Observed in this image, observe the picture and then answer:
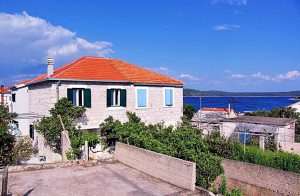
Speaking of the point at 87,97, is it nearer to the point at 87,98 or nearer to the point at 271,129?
the point at 87,98

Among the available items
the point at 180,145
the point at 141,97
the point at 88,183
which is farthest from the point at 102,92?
the point at 88,183

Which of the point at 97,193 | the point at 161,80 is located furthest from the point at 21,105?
the point at 97,193

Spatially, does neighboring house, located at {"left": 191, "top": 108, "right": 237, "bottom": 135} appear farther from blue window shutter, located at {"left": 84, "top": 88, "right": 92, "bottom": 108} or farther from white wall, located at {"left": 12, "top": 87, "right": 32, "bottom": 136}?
white wall, located at {"left": 12, "top": 87, "right": 32, "bottom": 136}

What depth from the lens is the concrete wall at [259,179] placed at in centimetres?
1398

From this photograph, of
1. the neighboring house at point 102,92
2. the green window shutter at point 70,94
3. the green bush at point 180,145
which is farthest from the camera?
the neighboring house at point 102,92

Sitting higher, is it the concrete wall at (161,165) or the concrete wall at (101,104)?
the concrete wall at (101,104)

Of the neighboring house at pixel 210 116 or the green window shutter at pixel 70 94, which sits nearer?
the green window shutter at pixel 70 94

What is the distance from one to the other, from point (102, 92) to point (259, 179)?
11.9m

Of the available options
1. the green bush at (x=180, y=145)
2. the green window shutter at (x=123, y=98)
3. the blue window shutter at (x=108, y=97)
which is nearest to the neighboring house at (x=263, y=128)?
the green bush at (x=180, y=145)

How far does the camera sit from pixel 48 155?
19656 mm

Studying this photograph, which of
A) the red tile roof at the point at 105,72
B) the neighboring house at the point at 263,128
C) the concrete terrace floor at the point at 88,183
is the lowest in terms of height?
the concrete terrace floor at the point at 88,183

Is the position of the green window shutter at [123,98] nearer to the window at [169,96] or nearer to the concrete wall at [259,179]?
the window at [169,96]

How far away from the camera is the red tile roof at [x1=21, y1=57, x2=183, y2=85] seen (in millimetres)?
20875

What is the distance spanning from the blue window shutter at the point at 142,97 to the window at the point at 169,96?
2.27 m
